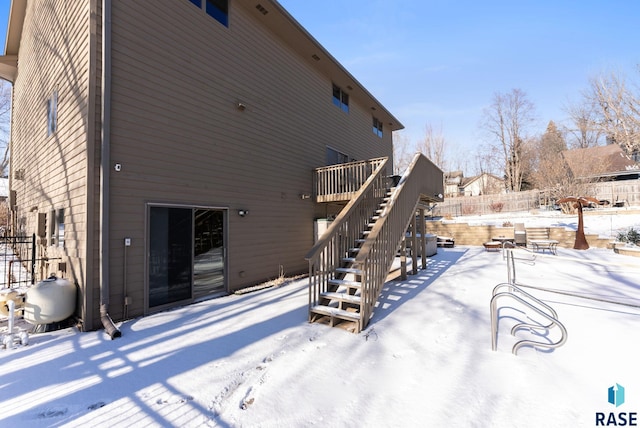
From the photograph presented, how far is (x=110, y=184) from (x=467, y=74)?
18243 millimetres

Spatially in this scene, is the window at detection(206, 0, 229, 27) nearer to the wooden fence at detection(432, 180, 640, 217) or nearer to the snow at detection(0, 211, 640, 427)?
the snow at detection(0, 211, 640, 427)

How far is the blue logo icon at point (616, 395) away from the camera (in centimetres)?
232

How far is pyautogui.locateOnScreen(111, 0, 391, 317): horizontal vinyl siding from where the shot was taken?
4688 millimetres

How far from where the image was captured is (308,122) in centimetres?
895

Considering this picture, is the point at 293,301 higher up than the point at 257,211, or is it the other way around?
the point at 257,211

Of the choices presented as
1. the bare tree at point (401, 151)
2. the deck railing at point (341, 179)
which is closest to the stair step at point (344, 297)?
the deck railing at point (341, 179)

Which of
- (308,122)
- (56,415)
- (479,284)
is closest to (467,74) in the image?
(308,122)

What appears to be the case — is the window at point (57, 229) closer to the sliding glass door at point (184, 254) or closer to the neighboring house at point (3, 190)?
the sliding glass door at point (184, 254)

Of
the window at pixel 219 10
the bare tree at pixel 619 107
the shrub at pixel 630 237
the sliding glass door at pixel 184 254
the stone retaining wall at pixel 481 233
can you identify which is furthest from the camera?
the stone retaining wall at pixel 481 233

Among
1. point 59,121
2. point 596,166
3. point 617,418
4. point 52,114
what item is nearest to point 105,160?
point 59,121

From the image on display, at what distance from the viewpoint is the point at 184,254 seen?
5.33 meters

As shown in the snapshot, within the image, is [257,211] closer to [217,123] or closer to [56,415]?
[217,123]

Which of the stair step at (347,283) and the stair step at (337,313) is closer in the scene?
the stair step at (337,313)

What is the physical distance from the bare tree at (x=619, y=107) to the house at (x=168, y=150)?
10.2 metres
